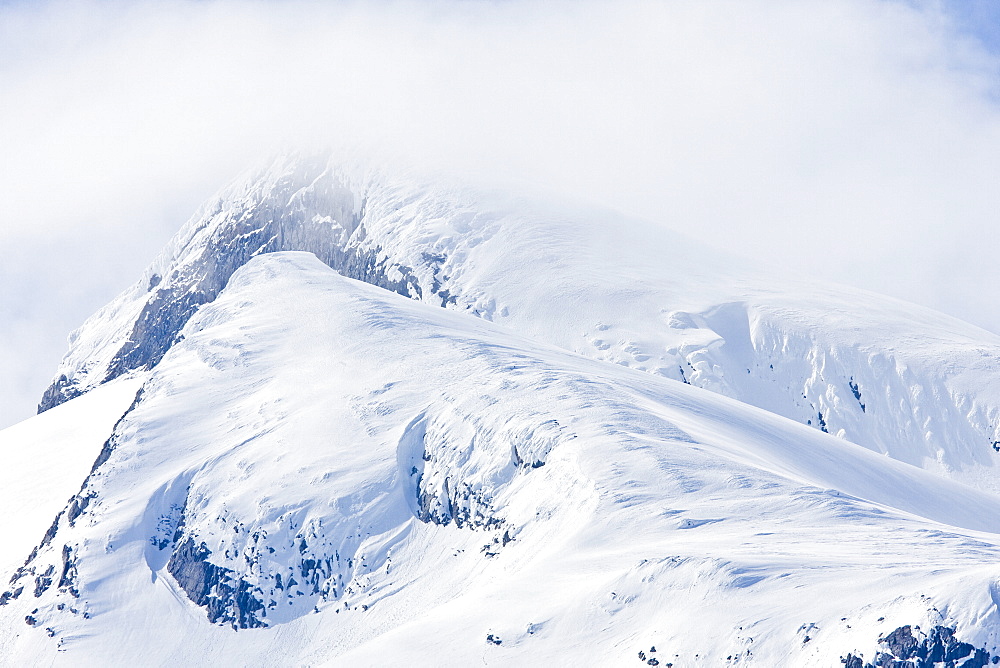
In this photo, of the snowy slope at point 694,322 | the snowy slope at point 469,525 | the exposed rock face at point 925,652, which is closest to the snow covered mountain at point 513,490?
the exposed rock face at point 925,652

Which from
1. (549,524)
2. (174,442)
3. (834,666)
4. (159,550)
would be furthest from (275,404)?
(834,666)

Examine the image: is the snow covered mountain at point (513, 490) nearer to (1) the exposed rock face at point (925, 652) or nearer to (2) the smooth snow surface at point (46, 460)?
(1) the exposed rock face at point (925, 652)

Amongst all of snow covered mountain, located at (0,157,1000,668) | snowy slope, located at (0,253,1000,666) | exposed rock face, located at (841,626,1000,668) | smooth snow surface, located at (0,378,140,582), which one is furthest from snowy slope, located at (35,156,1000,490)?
exposed rock face, located at (841,626,1000,668)

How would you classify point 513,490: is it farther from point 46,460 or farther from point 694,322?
point 694,322

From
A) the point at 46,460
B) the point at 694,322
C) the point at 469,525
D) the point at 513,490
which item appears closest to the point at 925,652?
the point at 513,490

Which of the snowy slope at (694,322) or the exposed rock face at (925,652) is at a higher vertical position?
the exposed rock face at (925,652)
